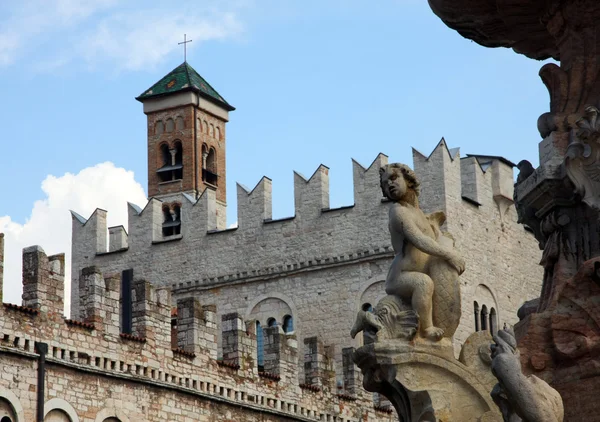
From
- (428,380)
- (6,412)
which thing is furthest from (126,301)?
(428,380)

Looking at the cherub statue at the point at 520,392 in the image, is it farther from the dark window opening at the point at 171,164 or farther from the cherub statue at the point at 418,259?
the dark window opening at the point at 171,164

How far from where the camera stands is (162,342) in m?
31.2

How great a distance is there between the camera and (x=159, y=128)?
5628 centimetres

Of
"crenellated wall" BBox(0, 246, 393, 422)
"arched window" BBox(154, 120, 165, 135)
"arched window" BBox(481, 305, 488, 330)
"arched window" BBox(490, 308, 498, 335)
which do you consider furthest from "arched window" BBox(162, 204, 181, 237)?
"crenellated wall" BBox(0, 246, 393, 422)

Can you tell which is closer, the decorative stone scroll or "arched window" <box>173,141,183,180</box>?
the decorative stone scroll

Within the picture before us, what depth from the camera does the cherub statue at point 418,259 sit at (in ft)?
30.7

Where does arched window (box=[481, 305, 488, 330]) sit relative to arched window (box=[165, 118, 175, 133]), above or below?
below

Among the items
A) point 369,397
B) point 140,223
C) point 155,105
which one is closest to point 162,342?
point 369,397

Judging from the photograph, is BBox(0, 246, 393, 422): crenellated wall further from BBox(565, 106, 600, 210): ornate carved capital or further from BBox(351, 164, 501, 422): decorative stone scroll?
BBox(565, 106, 600, 210): ornate carved capital

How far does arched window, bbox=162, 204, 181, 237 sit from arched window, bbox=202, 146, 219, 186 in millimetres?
4307

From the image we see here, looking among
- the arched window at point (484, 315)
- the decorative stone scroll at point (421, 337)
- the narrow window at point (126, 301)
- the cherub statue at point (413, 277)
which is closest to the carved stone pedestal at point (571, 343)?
the decorative stone scroll at point (421, 337)

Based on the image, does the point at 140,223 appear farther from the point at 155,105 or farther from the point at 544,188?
the point at 544,188

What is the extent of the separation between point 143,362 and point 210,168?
26.9 metres

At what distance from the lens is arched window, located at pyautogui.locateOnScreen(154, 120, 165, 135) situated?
5619 centimetres
